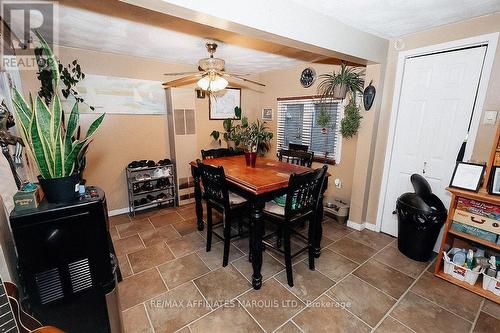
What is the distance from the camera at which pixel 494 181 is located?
5.94 feet

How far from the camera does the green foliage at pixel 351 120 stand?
282 cm

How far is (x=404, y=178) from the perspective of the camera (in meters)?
2.65

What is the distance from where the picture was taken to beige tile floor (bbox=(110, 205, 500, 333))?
1623 millimetres

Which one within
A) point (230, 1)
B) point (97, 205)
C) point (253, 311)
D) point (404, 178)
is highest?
point (230, 1)

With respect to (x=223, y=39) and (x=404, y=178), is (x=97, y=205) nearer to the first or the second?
(x=223, y=39)

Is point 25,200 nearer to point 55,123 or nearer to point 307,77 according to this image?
point 55,123

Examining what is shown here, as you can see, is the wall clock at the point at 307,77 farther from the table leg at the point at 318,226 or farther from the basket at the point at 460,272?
the basket at the point at 460,272

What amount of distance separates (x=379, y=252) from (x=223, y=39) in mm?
2923

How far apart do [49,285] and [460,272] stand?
9.83 ft

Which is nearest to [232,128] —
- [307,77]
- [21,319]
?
[307,77]

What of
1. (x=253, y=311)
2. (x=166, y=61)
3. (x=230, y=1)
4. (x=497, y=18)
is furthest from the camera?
(x=166, y=61)

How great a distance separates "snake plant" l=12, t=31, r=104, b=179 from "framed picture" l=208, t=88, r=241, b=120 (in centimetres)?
301

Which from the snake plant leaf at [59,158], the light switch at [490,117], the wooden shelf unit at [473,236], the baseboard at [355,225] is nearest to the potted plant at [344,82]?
the light switch at [490,117]

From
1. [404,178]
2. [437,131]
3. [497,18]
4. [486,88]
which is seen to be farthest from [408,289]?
[497,18]
